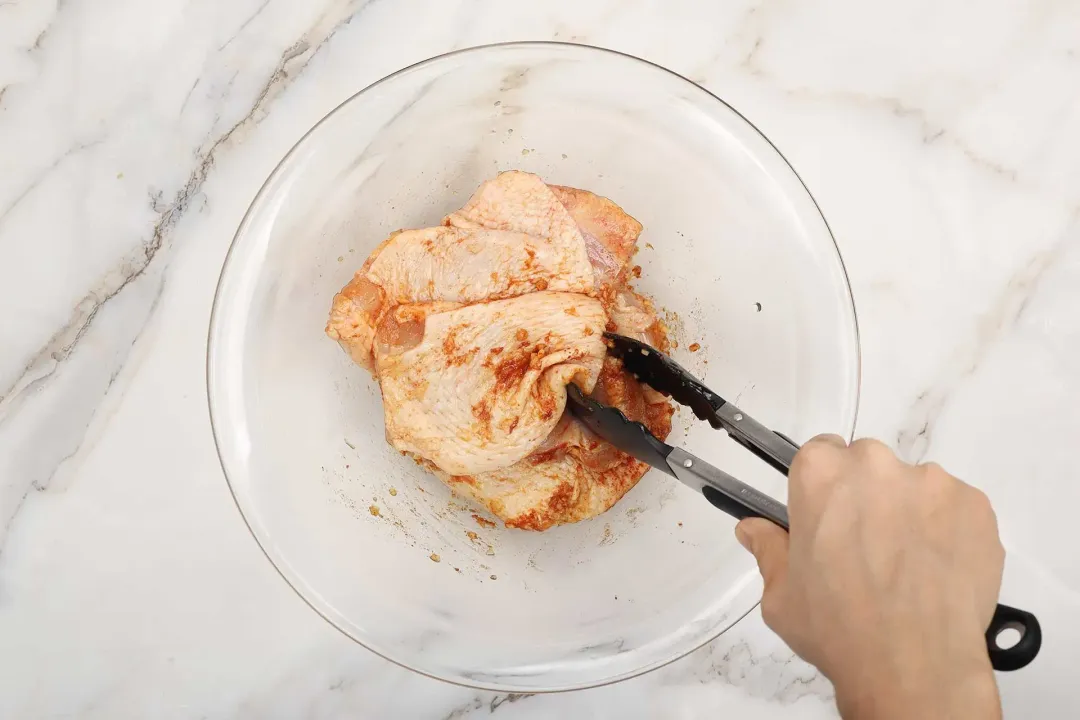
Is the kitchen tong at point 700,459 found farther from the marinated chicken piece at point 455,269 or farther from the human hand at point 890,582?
the marinated chicken piece at point 455,269

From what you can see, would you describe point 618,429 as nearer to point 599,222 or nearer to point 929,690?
point 599,222

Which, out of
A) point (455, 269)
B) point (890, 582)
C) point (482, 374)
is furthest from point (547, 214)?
point (890, 582)

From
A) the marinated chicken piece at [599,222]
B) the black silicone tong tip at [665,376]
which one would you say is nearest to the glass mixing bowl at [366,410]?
the marinated chicken piece at [599,222]

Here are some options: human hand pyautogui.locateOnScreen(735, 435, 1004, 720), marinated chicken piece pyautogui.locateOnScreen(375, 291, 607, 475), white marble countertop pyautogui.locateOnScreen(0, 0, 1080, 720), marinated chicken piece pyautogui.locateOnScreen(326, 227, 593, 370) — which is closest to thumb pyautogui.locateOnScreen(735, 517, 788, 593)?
human hand pyautogui.locateOnScreen(735, 435, 1004, 720)

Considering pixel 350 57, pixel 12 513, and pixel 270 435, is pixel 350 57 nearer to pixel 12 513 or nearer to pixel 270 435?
pixel 270 435

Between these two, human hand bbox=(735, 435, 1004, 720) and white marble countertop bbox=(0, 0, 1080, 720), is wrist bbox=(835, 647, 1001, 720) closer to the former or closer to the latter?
human hand bbox=(735, 435, 1004, 720)

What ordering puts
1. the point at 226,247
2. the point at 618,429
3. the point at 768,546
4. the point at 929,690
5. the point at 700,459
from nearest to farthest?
the point at 929,690
the point at 768,546
the point at 700,459
the point at 618,429
the point at 226,247
